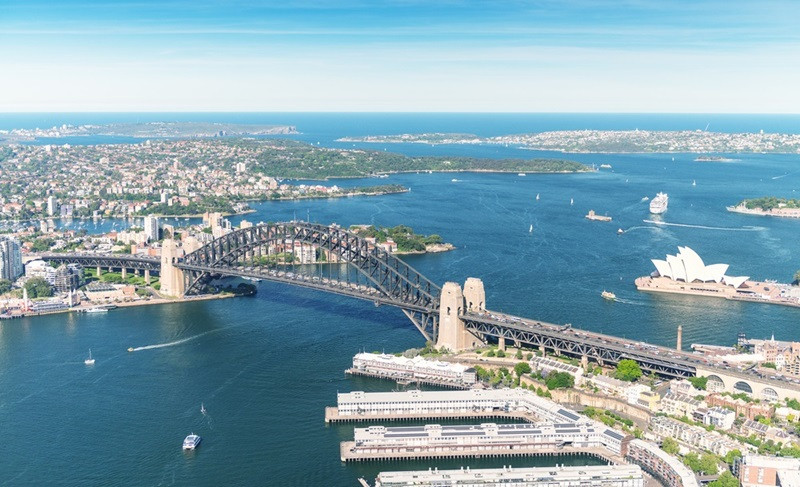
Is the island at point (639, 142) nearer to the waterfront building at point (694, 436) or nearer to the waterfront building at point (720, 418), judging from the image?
the waterfront building at point (720, 418)

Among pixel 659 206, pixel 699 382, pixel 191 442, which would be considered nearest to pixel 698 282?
pixel 699 382

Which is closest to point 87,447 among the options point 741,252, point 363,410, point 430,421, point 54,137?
point 363,410

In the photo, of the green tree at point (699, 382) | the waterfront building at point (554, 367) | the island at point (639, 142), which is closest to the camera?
the green tree at point (699, 382)

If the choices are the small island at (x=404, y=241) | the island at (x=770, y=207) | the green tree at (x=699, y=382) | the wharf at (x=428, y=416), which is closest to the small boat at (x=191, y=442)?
the wharf at (x=428, y=416)

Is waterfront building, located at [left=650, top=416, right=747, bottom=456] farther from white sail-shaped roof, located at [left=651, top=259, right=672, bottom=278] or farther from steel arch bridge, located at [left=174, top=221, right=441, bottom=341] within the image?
white sail-shaped roof, located at [left=651, top=259, right=672, bottom=278]

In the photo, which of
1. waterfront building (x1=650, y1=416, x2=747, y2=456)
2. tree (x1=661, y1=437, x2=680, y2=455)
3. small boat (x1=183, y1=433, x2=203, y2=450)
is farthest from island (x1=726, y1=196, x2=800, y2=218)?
small boat (x1=183, y1=433, x2=203, y2=450)

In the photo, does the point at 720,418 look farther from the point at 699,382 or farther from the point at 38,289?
the point at 38,289
